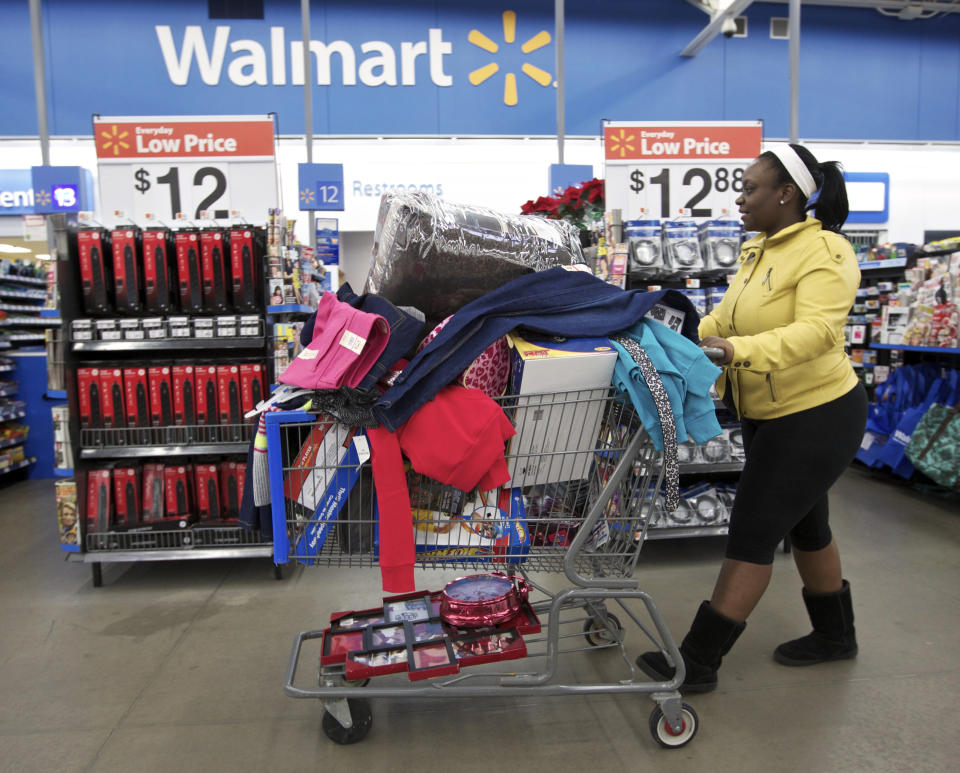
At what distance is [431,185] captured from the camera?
9.79m

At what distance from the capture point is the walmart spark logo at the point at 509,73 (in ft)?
33.4

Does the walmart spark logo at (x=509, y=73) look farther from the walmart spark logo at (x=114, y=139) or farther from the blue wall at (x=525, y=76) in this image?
the walmart spark logo at (x=114, y=139)

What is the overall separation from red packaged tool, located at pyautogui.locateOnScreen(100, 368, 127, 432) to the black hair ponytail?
318 cm

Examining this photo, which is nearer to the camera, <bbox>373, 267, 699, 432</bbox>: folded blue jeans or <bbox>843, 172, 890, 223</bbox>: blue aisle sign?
<bbox>373, 267, 699, 432</bbox>: folded blue jeans

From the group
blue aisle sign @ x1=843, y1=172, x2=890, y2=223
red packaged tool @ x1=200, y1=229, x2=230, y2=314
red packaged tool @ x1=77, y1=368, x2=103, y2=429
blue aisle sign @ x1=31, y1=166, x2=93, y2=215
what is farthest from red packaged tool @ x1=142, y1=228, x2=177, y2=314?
blue aisle sign @ x1=843, y1=172, x2=890, y2=223

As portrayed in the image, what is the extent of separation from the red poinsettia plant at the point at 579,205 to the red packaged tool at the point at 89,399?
255 cm

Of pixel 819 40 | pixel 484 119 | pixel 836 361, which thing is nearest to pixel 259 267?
pixel 836 361

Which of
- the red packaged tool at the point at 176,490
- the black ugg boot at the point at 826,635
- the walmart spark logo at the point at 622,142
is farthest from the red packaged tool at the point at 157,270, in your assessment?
the black ugg boot at the point at 826,635

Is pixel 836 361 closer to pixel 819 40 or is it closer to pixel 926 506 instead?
pixel 926 506

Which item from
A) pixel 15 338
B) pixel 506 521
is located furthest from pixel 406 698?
pixel 15 338

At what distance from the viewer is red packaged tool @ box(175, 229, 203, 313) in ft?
11.3

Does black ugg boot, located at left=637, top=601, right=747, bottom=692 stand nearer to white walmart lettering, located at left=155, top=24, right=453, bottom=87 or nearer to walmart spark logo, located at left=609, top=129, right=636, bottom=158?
walmart spark logo, located at left=609, top=129, right=636, bottom=158

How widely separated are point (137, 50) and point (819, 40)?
1074cm

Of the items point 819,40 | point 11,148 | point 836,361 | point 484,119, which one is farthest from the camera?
point 819,40
